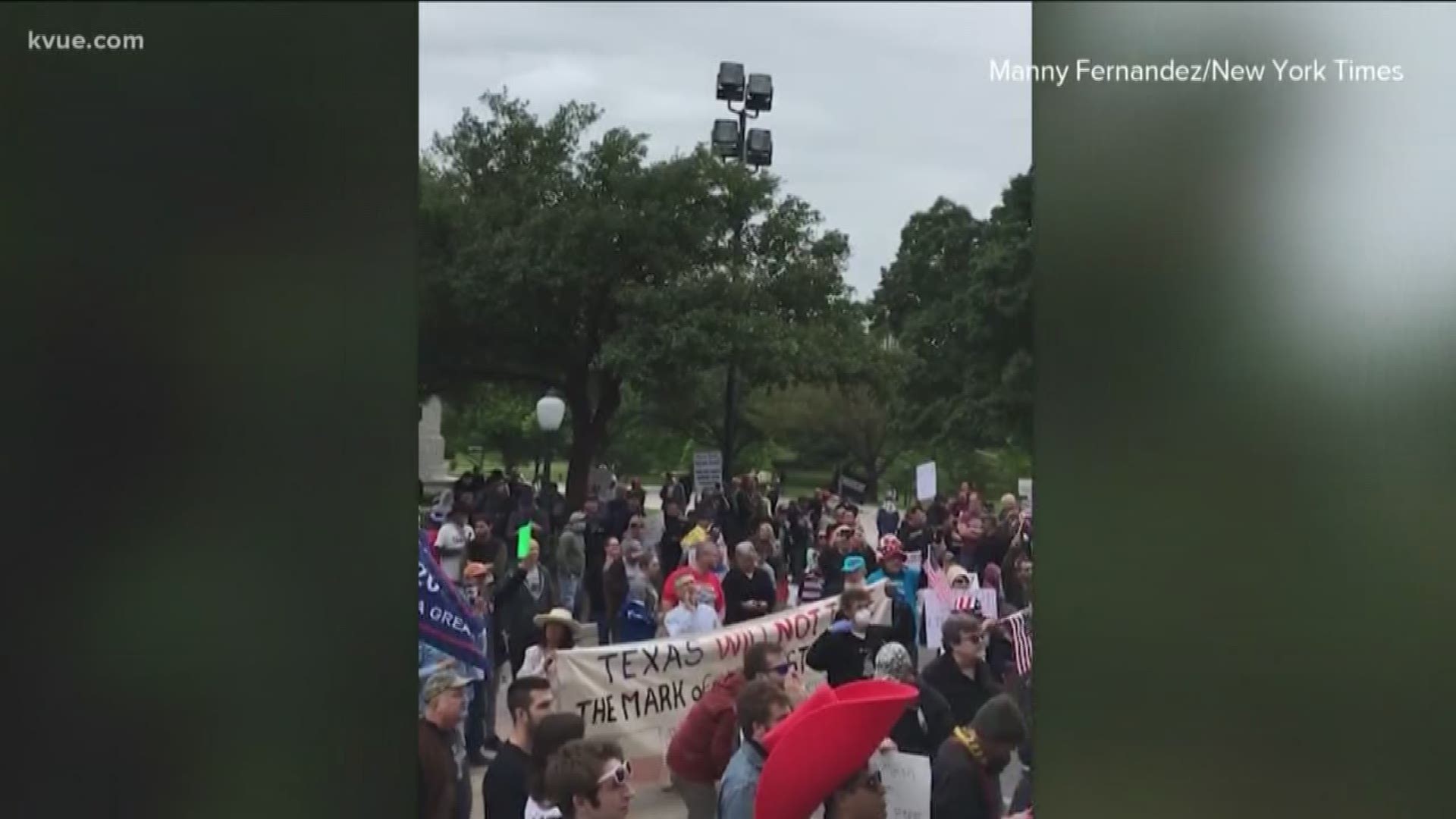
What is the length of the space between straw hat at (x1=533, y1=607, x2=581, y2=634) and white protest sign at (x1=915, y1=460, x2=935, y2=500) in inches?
48.8

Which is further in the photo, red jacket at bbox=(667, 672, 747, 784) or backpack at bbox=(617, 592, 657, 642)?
backpack at bbox=(617, 592, 657, 642)

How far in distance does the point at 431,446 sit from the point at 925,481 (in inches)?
53.0

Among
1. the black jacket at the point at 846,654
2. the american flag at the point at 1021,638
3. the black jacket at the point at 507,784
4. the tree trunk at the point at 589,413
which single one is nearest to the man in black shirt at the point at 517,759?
the black jacket at the point at 507,784

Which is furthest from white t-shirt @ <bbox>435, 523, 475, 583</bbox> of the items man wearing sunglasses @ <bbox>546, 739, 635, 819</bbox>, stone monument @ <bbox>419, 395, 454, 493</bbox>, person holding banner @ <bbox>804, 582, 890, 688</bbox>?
person holding banner @ <bbox>804, 582, 890, 688</bbox>

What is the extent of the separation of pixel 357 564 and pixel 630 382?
1.03 metres

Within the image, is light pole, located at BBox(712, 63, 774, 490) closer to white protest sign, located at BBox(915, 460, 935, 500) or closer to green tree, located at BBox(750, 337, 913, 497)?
green tree, located at BBox(750, 337, 913, 497)

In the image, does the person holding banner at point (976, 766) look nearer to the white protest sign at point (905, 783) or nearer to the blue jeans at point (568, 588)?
the white protest sign at point (905, 783)

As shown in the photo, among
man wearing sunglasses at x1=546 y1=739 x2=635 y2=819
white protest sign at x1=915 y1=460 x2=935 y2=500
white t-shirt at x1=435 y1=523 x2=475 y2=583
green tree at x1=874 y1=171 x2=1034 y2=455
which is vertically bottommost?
man wearing sunglasses at x1=546 y1=739 x2=635 y2=819

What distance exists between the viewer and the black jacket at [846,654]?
3.38 meters

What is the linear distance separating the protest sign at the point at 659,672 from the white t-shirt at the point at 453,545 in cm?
57

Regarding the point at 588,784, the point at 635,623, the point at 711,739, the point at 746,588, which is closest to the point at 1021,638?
the point at 746,588

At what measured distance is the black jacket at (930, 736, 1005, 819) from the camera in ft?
10.1

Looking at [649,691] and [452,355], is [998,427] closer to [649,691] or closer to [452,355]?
[452,355]

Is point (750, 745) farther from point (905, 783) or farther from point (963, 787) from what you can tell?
point (963, 787)
